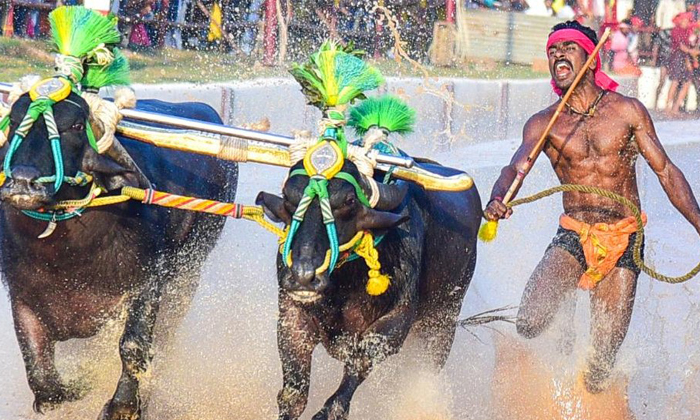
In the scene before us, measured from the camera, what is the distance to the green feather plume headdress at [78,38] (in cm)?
552

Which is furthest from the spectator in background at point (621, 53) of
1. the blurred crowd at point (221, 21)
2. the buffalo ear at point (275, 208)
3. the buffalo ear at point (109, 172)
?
the buffalo ear at point (275, 208)

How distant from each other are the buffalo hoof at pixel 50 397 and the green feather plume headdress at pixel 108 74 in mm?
1344

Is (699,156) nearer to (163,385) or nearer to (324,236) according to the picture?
(163,385)

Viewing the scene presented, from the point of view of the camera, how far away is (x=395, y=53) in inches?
629

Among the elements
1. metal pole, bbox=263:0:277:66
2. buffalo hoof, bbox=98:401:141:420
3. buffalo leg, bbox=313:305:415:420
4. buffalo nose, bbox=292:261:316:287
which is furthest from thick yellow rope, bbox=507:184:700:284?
metal pole, bbox=263:0:277:66

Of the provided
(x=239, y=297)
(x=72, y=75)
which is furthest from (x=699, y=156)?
(x=72, y=75)

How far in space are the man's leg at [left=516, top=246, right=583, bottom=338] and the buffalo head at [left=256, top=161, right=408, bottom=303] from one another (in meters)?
1.34

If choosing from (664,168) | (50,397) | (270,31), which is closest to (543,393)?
(664,168)

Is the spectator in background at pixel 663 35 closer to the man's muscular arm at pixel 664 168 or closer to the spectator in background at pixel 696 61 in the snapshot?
the spectator in background at pixel 696 61

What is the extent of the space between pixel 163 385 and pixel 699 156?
974 centimetres

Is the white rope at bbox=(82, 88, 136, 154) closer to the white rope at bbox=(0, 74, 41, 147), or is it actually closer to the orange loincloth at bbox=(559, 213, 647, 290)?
the white rope at bbox=(0, 74, 41, 147)

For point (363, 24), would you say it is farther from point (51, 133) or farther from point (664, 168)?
point (51, 133)

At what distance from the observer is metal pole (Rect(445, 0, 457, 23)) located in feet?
59.2

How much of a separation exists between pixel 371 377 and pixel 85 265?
1.83 meters
